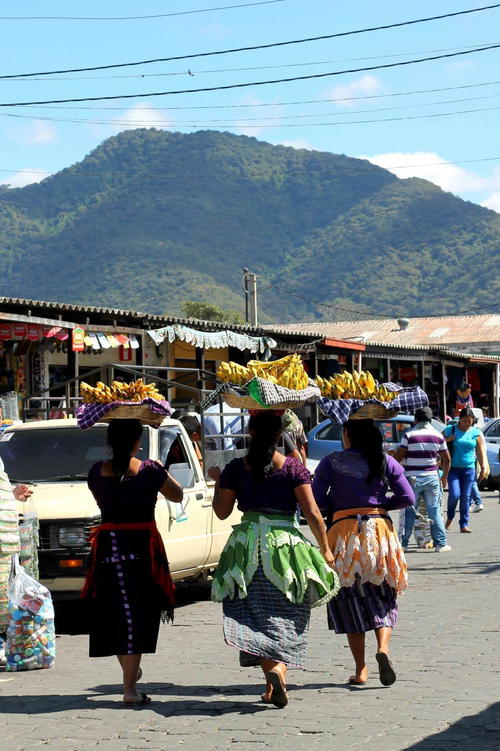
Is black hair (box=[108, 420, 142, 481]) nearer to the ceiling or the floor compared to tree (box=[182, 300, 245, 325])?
nearer to the floor

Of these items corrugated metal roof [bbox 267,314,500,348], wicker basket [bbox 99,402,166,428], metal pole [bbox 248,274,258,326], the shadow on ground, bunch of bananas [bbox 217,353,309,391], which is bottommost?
the shadow on ground

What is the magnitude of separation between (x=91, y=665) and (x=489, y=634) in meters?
2.98

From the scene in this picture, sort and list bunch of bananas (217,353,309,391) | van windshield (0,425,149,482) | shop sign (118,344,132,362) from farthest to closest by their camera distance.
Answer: shop sign (118,344,132,362) < van windshield (0,425,149,482) < bunch of bananas (217,353,309,391)

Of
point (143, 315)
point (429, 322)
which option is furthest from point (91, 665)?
point (429, 322)

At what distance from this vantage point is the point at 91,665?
8.36 meters

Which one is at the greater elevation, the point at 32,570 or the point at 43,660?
the point at 32,570

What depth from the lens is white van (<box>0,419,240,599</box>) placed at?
9648 mm

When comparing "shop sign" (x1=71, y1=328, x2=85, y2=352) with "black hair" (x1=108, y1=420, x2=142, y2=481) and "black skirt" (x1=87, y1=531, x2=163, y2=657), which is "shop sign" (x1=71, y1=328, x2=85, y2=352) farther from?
"black skirt" (x1=87, y1=531, x2=163, y2=657)

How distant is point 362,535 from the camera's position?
7.55 m

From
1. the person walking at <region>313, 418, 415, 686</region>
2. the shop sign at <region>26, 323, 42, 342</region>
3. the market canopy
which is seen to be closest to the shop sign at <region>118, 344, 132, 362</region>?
the market canopy

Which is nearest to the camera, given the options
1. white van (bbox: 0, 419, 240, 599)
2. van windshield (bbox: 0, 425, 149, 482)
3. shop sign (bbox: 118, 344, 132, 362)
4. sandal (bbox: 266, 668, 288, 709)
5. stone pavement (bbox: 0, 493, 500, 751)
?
stone pavement (bbox: 0, 493, 500, 751)

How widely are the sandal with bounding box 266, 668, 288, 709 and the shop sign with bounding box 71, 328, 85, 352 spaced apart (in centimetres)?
1531

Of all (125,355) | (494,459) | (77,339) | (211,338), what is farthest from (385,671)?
(125,355)

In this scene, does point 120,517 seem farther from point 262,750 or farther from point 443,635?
point 443,635
